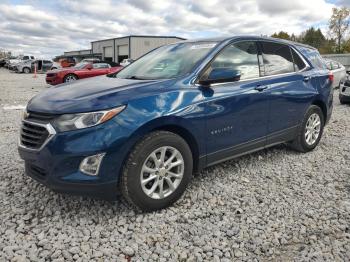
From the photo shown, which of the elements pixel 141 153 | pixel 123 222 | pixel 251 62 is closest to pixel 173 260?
pixel 123 222

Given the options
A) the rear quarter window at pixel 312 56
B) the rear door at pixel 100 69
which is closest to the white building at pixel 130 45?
the rear door at pixel 100 69

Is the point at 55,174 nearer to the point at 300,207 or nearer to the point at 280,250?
the point at 280,250

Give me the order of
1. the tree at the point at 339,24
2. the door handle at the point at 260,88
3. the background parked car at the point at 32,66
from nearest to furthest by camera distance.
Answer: the door handle at the point at 260,88
the background parked car at the point at 32,66
the tree at the point at 339,24

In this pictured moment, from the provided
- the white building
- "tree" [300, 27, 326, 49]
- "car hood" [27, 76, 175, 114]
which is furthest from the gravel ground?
"tree" [300, 27, 326, 49]

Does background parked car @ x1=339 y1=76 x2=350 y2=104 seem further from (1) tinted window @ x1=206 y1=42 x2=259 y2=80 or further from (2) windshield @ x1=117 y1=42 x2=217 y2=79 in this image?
(2) windshield @ x1=117 y1=42 x2=217 y2=79

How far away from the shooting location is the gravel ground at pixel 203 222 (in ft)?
9.03

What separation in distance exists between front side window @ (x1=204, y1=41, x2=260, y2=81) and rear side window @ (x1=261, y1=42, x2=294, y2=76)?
188 mm

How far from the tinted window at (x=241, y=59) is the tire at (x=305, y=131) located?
132 cm

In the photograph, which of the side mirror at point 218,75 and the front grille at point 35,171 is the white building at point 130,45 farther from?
the front grille at point 35,171

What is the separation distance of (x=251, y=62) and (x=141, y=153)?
1969 millimetres

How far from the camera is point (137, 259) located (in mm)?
2664

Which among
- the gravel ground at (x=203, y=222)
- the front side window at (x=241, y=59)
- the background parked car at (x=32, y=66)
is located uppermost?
the background parked car at (x=32, y=66)

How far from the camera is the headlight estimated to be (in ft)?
9.59

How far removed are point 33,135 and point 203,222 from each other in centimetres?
170
